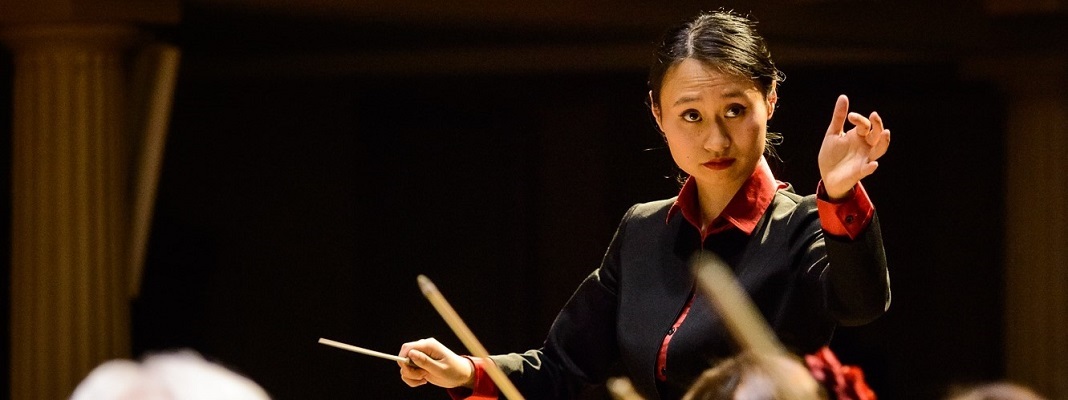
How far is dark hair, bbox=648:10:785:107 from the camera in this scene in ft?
6.62

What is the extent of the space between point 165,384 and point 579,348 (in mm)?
1187

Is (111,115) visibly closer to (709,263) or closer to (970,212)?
(709,263)

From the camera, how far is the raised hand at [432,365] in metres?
2.08

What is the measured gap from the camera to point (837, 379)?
149cm

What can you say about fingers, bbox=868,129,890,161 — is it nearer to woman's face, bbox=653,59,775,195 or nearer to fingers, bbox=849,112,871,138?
fingers, bbox=849,112,871,138

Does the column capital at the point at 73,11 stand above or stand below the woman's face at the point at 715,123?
above

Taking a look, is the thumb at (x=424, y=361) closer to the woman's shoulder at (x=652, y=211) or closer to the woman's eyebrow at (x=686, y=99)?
the woman's shoulder at (x=652, y=211)

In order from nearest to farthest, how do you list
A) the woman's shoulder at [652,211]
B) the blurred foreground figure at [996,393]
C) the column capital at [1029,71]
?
the blurred foreground figure at [996,393]
the woman's shoulder at [652,211]
the column capital at [1029,71]

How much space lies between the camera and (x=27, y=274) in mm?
4188

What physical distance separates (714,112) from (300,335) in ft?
13.3

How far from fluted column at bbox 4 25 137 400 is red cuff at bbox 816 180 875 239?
9.35 feet

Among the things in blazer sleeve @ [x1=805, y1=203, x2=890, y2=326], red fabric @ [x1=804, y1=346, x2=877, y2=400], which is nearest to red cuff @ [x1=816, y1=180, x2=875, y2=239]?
blazer sleeve @ [x1=805, y1=203, x2=890, y2=326]

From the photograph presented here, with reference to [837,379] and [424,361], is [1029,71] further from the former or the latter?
[837,379]

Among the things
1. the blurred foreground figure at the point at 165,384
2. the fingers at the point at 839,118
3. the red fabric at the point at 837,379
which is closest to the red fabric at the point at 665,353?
the fingers at the point at 839,118
